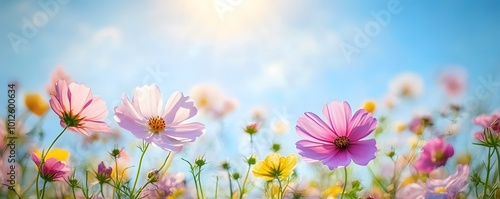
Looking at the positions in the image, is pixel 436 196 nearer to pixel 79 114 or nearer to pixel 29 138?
pixel 79 114

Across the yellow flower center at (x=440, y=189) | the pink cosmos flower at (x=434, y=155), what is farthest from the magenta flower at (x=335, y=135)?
the pink cosmos flower at (x=434, y=155)

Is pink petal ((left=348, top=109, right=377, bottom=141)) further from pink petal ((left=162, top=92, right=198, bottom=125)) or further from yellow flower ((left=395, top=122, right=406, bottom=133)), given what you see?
yellow flower ((left=395, top=122, right=406, bottom=133))

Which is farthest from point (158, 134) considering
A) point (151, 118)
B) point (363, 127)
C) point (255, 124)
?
point (255, 124)

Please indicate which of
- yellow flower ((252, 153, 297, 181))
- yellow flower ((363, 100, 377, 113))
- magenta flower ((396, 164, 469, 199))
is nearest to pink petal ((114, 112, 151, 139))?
yellow flower ((252, 153, 297, 181))

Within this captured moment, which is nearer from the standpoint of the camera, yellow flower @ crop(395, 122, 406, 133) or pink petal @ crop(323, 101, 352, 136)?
pink petal @ crop(323, 101, 352, 136)

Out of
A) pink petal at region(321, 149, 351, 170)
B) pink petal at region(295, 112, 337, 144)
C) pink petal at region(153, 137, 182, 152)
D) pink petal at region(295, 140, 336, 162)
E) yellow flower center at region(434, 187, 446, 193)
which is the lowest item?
yellow flower center at region(434, 187, 446, 193)

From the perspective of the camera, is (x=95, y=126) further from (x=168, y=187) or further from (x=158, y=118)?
(x=168, y=187)

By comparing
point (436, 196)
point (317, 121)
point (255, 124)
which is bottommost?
point (436, 196)
